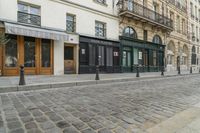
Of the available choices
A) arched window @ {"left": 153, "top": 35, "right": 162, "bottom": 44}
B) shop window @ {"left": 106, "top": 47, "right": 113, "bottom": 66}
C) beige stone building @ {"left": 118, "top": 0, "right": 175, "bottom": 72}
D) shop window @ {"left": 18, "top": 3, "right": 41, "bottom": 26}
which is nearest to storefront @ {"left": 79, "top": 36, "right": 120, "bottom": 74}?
Answer: shop window @ {"left": 106, "top": 47, "right": 113, "bottom": 66}

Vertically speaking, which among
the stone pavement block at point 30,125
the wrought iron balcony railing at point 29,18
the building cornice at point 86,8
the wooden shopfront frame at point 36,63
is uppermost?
the building cornice at point 86,8

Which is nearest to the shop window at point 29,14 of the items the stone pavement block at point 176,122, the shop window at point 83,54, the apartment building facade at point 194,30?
the shop window at point 83,54

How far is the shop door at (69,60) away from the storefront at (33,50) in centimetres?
45

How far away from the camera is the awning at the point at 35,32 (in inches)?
413

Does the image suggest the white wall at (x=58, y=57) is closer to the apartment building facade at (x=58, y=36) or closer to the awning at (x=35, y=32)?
the apartment building facade at (x=58, y=36)

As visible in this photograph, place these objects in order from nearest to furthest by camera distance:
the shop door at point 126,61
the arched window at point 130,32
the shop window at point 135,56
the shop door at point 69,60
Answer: the shop door at point 69,60
the shop door at point 126,61
the arched window at point 130,32
the shop window at point 135,56

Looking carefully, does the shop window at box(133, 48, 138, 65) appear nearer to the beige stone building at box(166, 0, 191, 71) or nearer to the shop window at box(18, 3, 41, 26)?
the beige stone building at box(166, 0, 191, 71)

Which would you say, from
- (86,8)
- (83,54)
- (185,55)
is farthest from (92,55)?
(185,55)

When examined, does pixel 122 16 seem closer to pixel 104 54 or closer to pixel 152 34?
pixel 104 54

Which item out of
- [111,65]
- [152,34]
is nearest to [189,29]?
[152,34]

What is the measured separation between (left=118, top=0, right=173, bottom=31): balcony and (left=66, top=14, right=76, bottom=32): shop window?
4.93 m

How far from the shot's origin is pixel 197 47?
3594 cm

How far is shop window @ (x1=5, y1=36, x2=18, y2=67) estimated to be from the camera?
1112 centimetres

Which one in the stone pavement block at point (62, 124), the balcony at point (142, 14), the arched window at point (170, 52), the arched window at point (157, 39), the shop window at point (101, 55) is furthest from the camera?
the arched window at point (170, 52)
